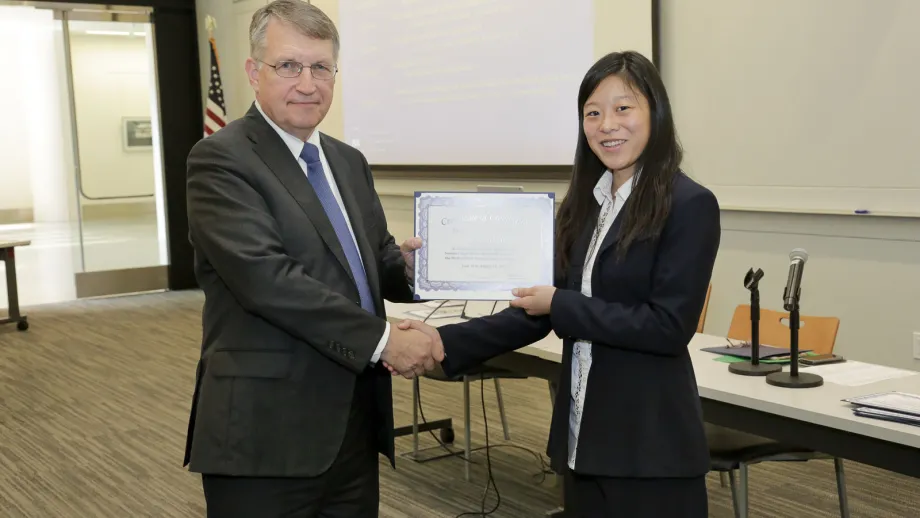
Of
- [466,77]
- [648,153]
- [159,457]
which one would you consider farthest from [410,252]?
[466,77]

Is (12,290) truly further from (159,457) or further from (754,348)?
(754,348)

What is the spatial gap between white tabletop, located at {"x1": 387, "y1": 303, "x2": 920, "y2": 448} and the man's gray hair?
1527mm

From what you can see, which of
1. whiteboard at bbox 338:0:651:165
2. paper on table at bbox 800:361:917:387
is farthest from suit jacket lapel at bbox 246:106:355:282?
whiteboard at bbox 338:0:651:165

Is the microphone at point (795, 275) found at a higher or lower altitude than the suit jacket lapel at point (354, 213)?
lower

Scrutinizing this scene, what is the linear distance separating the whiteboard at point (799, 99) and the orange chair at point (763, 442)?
1.16 metres

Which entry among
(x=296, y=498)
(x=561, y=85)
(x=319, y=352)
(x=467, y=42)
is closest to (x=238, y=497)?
(x=296, y=498)

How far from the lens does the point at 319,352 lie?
200 cm

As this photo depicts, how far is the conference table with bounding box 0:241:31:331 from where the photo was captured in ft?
25.2

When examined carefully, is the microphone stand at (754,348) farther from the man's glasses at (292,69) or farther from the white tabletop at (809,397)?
the man's glasses at (292,69)

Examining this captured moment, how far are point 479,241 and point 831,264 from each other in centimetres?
290

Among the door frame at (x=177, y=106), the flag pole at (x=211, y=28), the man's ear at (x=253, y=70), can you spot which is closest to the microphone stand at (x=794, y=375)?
the man's ear at (x=253, y=70)

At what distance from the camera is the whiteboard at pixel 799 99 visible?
436 centimetres

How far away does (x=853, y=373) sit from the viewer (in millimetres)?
2914

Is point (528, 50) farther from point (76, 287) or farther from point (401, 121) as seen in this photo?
point (76, 287)
